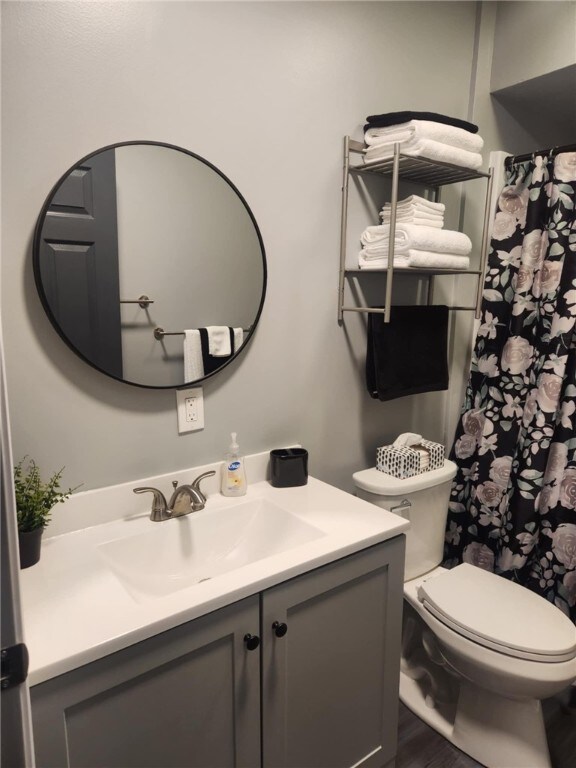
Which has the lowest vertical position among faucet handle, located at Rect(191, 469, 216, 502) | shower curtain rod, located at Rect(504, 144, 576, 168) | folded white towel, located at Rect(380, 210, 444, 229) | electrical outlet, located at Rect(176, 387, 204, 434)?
faucet handle, located at Rect(191, 469, 216, 502)

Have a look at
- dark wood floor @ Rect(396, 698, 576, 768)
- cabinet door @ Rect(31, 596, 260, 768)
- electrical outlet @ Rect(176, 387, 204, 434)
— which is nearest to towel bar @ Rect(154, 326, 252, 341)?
electrical outlet @ Rect(176, 387, 204, 434)

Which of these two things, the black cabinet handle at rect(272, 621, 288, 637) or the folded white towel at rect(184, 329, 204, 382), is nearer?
the black cabinet handle at rect(272, 621, 288, 637)

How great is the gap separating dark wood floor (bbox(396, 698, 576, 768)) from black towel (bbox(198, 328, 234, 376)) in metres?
1.38

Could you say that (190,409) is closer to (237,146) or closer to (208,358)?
(208,358)

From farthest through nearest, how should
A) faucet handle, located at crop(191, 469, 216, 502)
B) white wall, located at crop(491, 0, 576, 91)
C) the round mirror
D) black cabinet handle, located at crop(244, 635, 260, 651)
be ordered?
white wall, located at crop(491, 0, 576, 91)
faucet handle, located at crop(191, 469, 216, 502)
the round mirror
black cabinet handle, located at crop(244, 635, 260, 651)

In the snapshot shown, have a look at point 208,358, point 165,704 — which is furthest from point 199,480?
point 165,704

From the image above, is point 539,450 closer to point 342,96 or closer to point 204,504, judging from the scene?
point 204,504

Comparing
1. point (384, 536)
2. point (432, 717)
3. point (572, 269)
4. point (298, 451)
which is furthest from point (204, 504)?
point (572, 269)

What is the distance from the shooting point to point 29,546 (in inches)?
43.6

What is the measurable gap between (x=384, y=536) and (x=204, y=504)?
1.63ft

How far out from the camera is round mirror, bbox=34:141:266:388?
119cm

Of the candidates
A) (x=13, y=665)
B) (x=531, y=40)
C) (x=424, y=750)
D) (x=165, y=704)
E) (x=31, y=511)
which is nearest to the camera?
(x=13, y=665)

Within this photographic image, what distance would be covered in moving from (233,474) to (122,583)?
0.45m

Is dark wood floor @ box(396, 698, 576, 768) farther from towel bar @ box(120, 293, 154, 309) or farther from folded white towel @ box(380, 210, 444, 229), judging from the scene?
folded white towel @ box(380, 210, 444, 229)
